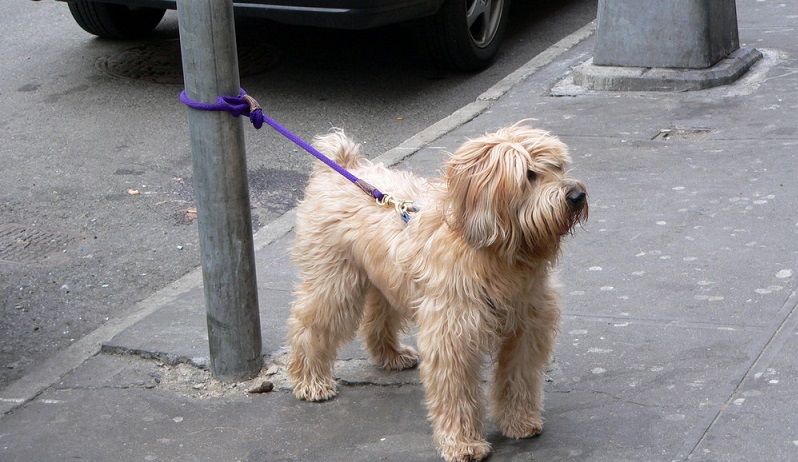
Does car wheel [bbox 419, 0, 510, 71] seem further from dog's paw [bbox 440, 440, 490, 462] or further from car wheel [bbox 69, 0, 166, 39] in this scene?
dog's paw [bbox 440, 440, 490, 462]

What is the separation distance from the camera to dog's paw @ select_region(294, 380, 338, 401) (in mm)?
4293

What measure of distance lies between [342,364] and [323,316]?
1.78 feet

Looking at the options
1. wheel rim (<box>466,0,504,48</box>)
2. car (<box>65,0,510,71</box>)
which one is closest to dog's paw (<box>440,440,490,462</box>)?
car (<box>65,0,510,71</box>)

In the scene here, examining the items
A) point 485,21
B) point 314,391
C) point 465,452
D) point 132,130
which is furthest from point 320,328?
point 485,21

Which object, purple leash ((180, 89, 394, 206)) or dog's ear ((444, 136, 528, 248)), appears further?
purple leash ((180, 89, 394, 206))

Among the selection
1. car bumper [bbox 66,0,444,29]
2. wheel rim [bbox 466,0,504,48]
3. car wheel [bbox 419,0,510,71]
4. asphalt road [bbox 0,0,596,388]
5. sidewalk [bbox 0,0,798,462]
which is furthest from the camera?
wheel rim [bbox 466,0,504,48]

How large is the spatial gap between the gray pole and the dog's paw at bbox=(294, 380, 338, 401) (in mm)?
304

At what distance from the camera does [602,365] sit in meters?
4.26

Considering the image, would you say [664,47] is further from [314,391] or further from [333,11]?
[314,391]

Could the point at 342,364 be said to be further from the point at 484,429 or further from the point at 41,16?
the point at 41,16

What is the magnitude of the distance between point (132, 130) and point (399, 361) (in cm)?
417

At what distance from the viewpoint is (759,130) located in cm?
666

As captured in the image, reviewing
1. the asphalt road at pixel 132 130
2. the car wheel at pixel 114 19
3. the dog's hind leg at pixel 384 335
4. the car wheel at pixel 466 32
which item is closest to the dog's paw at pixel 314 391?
the dog's hind leg at pixel 384 335

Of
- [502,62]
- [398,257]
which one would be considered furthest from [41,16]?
[398,257]
